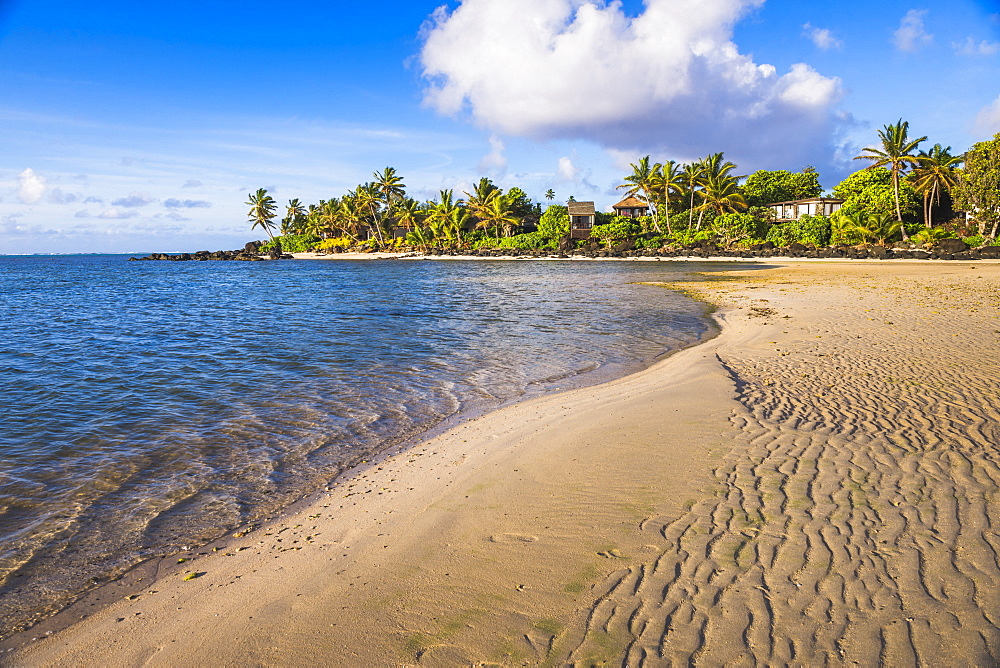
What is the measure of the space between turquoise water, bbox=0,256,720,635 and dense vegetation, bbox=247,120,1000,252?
4448 cm

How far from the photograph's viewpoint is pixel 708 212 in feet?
249

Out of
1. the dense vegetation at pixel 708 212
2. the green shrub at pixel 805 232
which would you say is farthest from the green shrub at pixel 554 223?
the green shrub at pixel 805 232

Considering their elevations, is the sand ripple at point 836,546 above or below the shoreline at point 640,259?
below

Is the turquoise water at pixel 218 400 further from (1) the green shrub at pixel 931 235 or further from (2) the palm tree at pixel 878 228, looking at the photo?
(2) the palm tree at pixel 878 228

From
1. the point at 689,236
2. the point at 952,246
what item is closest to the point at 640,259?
the point at 689,236

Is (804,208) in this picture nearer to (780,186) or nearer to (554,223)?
(780,186)

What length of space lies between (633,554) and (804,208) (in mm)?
78586

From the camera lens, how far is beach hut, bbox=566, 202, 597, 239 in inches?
3300

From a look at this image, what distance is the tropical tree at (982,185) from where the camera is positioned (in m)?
45.8

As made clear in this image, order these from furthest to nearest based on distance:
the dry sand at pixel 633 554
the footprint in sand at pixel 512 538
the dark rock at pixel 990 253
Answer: the dark rock at pixel 990 253
the footprint in sand at pixel 512 538
the dry sand at pixel 633 554

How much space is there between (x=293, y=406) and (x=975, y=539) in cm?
923

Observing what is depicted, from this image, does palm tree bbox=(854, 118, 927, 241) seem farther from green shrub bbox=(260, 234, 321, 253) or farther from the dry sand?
green shrub bbox=(260, 234, 321, 253)

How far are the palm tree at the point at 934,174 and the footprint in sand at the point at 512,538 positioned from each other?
65551 millimetres

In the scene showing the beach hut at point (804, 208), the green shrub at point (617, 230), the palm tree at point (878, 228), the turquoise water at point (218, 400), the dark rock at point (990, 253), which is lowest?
the turquoise water at point (218, 400)
